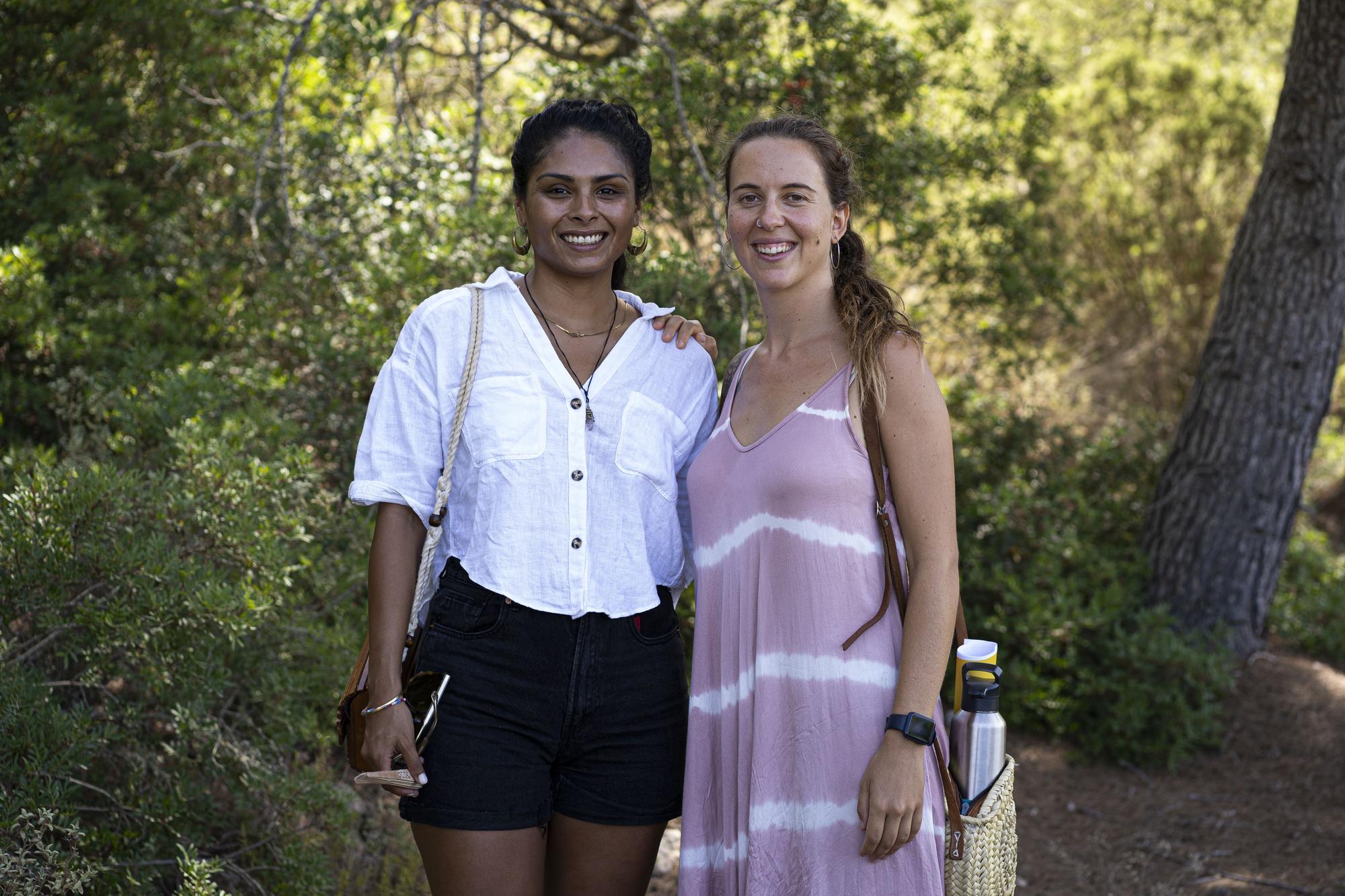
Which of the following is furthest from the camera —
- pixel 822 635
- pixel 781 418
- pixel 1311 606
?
pixel 1311 606

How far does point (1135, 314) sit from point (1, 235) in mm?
7414

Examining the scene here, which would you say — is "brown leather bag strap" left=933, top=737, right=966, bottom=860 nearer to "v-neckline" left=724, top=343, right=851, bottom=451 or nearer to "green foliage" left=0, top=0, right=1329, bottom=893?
"v-neckline" left=724, top=343, right=851, bottom=451

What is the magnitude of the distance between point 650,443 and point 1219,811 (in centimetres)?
343

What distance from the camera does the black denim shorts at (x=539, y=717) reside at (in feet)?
7.01

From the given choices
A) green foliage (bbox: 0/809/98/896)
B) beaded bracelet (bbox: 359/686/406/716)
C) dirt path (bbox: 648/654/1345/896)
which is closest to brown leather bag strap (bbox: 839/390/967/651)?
beaded bracelet (bbox: 359/686/406/716)

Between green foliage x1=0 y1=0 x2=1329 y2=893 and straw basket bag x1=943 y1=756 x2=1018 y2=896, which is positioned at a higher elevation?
green foliage x1=0 y1=0 x2=1329 y2=893

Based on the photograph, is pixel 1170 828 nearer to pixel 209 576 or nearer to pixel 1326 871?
pixel 1326 871

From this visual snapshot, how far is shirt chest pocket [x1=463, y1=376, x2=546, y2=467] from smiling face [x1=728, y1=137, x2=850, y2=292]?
551mm

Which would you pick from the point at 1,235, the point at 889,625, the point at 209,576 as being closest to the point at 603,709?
the point at 889,625

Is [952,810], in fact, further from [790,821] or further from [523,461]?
[523,461]

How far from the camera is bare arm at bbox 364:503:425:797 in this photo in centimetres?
212

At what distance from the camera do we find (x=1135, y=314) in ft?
28.4

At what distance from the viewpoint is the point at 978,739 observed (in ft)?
7.00

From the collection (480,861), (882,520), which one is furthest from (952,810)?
(480,861)
